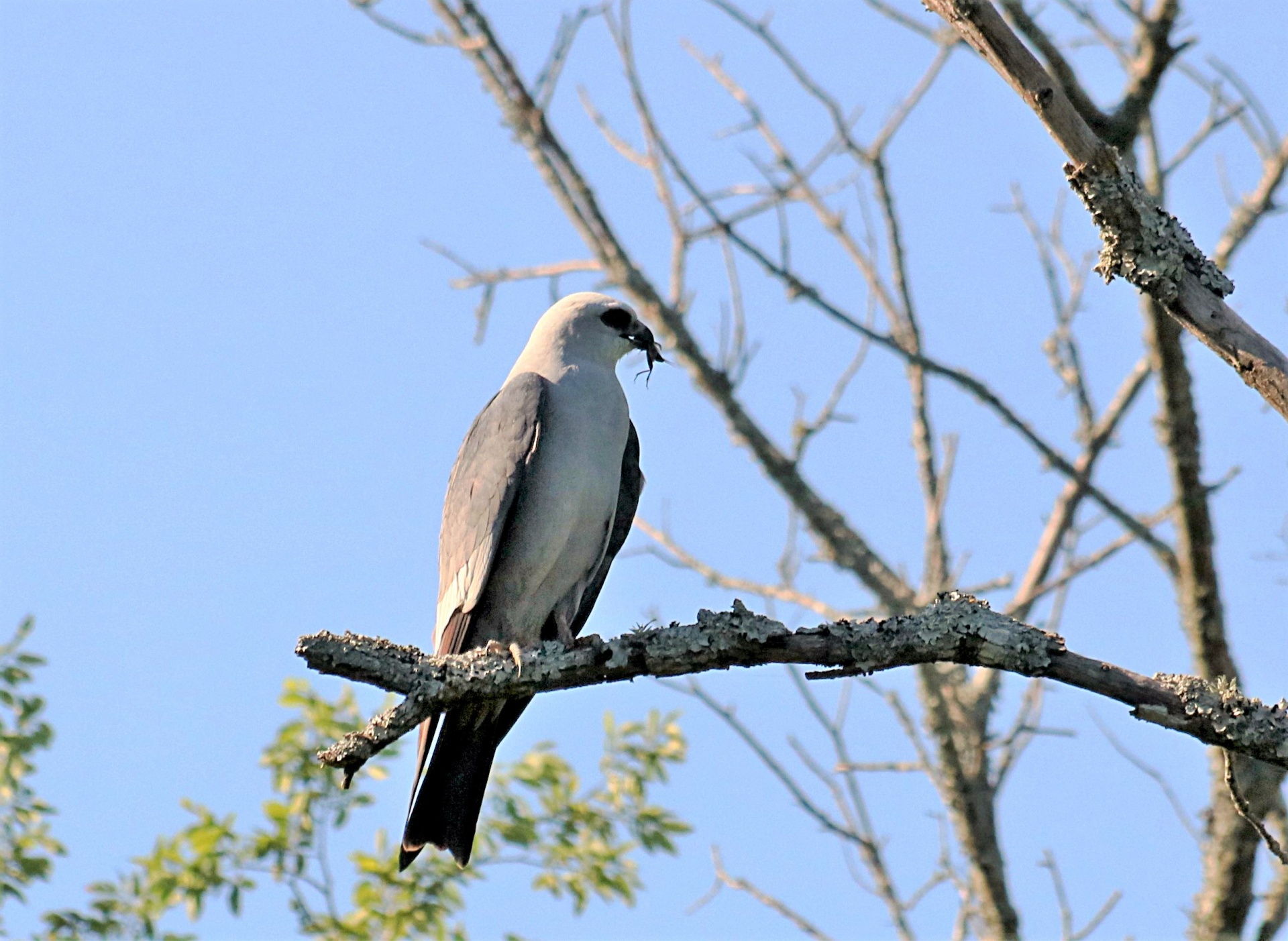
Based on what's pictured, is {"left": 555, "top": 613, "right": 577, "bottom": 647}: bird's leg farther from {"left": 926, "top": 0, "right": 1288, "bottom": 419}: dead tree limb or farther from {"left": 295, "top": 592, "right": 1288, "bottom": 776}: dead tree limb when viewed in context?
{"left": 926, "top": 0, "right": 1288, "bottom": 419}: dead tree limb

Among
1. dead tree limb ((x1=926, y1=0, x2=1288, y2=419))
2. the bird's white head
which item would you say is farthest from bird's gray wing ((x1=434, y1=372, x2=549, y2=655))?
dead tree limb ((x1=926, y1=0, x2=1288, y2=419))

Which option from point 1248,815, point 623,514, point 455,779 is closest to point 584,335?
point 623,514

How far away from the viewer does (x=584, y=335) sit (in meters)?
5.30

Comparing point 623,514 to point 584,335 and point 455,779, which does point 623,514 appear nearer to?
point 584,335

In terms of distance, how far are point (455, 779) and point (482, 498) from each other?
951mm

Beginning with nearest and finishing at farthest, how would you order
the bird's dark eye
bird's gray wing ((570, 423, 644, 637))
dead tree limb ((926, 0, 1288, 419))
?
1. dead tree limb ((926, 0, 1288, 419))
2. bird's gray wing ((570, 423, 644, 637))
3. the bird's dark eye

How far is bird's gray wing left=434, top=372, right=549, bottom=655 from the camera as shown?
4.70 meters

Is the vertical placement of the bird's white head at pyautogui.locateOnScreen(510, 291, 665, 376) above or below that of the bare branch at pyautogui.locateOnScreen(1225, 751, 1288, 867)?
above

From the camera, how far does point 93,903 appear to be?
668 cm

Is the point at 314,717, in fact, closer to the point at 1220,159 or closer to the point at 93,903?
the point at 93,903

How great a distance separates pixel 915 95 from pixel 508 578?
191 inches

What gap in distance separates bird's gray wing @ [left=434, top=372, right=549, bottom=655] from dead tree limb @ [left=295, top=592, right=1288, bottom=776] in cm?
111

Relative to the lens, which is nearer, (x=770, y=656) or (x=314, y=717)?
(x=770, y=656)

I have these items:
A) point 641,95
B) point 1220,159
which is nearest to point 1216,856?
point 1220,159
